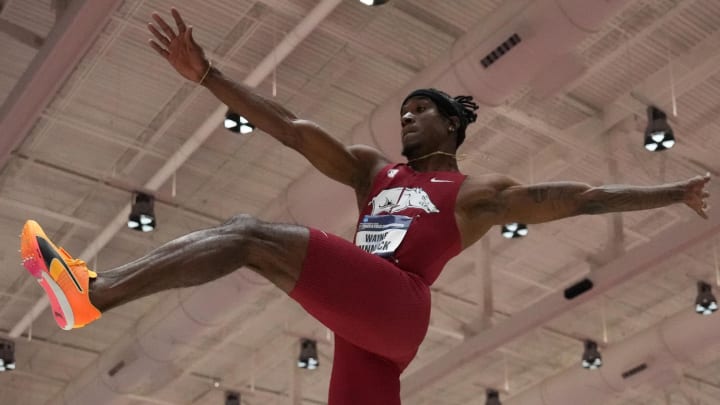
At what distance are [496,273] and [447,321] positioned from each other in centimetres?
189

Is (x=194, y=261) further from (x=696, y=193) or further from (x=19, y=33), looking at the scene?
(x=19, y=33)

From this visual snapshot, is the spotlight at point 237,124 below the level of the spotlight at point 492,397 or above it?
below

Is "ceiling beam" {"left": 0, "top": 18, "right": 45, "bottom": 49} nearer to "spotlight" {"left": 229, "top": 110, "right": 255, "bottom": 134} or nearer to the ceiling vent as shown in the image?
"spotlight" {"left": 229, "top": 110, "right": 255, "bottom": 134}

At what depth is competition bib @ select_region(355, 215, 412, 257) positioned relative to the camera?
4.62 m

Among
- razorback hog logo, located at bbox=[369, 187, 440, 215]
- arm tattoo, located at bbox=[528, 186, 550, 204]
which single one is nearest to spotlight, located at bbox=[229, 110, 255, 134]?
razorback hog logo, located at bbox=[369, 187, 440, 215]

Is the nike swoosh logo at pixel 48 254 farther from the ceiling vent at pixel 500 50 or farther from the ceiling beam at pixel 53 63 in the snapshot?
the ceiling vent at pixel 500 50

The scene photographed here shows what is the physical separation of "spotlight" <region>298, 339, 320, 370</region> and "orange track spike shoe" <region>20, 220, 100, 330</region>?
1382cm

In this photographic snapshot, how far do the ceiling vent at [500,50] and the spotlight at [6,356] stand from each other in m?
10.7

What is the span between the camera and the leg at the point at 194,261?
3967 mm

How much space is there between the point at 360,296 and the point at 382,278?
14 cm

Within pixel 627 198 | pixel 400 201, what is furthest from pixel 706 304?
pixel 400 201

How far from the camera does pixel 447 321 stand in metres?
19.5

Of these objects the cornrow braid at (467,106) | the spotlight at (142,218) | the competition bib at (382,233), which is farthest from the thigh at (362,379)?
the spotlight at (142,218)

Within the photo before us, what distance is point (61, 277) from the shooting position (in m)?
4.04
